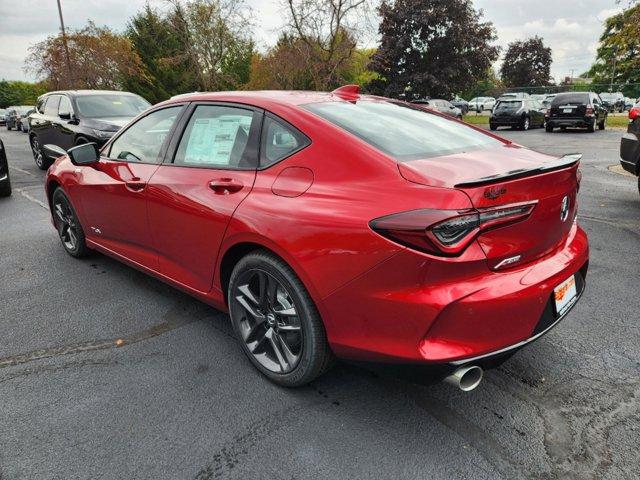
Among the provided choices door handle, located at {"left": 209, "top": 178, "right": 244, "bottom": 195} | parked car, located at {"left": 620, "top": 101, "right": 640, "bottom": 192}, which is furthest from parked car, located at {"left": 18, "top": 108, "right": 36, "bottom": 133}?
door handle, located at {"left": 209, "top": 178, "right": 244, "bottom": 195}

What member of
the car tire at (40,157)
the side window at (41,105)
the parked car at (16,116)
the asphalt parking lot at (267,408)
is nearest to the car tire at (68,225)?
the asphalt parking lot at (267,408)

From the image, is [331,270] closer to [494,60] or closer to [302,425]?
[302,425]

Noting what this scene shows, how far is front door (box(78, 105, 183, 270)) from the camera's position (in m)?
3.30

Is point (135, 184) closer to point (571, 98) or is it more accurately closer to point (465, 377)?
point (465, 377)

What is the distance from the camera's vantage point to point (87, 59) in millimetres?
29922

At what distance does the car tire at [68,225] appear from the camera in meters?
4.44

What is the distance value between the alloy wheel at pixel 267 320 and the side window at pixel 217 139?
641mm

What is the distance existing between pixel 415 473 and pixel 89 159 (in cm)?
324

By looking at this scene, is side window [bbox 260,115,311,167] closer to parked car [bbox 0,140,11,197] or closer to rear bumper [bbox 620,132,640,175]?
rear bumper [bbox 620,132,640,175]

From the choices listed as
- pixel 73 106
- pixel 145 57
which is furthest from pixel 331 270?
pixel 145 57

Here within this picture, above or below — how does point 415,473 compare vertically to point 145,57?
below

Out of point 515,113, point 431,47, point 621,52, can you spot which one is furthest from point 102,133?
point 431,47

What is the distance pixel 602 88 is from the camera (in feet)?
152

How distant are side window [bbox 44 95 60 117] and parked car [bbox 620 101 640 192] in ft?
35.0
